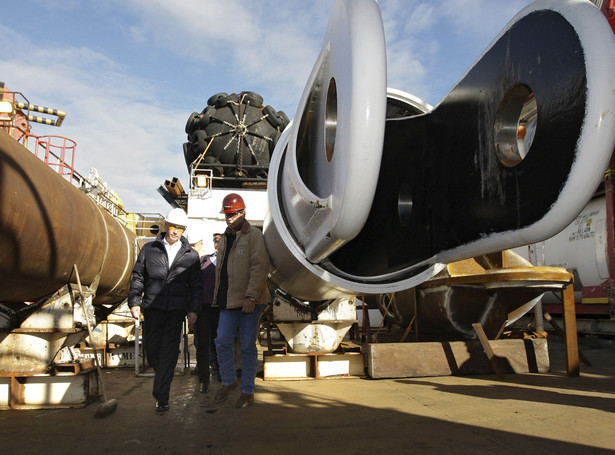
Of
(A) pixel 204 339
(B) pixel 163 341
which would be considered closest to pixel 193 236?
(A) pixel 204 339

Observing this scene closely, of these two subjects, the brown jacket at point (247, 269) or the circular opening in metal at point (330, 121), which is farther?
the brown jacket at point (247, 269)

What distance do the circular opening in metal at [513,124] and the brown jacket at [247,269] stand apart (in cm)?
179

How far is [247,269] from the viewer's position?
3354mm

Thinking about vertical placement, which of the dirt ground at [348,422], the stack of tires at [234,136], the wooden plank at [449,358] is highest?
the stack of tires at [234,136]

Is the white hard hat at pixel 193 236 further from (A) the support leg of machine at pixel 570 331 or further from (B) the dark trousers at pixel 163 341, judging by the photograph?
(A) the support leg of machine at pixel 570 331

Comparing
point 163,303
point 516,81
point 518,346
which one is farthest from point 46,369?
point 518,346

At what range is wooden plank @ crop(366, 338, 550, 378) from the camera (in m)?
4.37

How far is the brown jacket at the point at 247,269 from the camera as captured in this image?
10.8ft

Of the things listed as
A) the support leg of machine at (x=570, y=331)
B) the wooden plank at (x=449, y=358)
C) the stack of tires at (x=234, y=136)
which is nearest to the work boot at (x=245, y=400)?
the wooden plank at (x=449, y=358)

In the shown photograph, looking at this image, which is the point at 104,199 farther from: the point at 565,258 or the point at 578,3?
the point at 578,3

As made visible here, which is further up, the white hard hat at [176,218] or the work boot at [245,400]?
the white hard hat at [176,218]

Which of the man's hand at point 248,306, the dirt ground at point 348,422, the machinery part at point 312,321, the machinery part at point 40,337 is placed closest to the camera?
the dirt ground at point 348,422

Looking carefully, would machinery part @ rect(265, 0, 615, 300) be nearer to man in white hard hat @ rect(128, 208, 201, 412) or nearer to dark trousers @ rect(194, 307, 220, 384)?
man in white hard hat @ rect(128, 208, 201, 412)

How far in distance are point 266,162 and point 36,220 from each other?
830 centimetres
